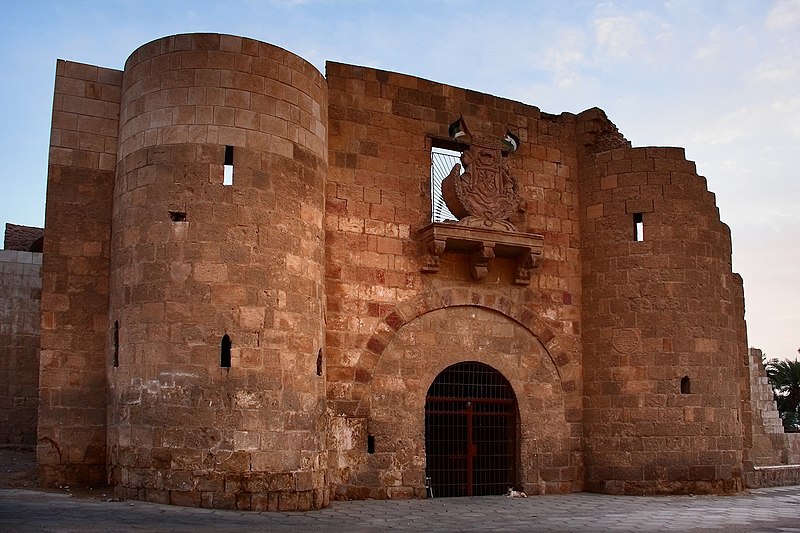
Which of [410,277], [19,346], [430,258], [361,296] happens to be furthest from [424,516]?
[19,346]

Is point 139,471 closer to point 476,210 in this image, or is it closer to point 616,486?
point 476,210

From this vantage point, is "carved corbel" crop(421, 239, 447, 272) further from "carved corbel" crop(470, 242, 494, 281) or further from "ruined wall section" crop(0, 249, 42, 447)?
"ruined wall section" crop(0, 249, 42, 447)

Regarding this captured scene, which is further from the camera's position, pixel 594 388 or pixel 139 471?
pixel 594 388

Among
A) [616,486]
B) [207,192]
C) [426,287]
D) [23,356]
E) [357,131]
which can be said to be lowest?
[616,486]

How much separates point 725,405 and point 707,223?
3.14m

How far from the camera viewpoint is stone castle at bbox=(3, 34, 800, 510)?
1095 centimetres

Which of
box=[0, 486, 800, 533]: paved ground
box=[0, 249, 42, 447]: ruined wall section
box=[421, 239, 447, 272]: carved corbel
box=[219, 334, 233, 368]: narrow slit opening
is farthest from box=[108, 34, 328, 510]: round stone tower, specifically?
box=[0, 249, 42, 447]: ruined wall section

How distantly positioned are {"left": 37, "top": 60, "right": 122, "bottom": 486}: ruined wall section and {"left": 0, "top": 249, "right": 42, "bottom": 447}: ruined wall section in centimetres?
391

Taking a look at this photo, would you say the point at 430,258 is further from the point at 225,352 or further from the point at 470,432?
the point at 225,352

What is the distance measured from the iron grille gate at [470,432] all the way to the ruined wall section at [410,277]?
28 centimetres

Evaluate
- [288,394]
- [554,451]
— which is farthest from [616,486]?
[288,394]

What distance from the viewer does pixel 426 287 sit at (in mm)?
13727

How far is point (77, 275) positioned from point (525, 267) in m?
6.97

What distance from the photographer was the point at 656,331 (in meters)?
14.6
